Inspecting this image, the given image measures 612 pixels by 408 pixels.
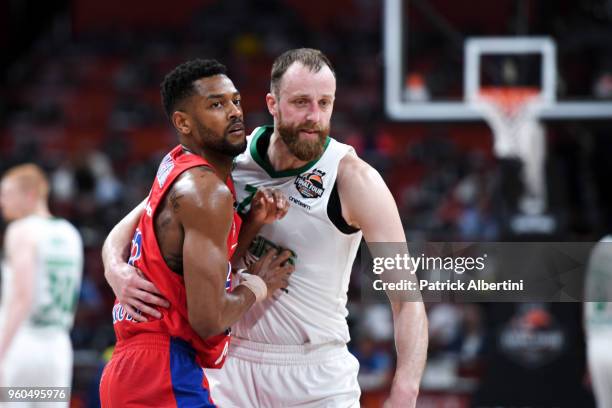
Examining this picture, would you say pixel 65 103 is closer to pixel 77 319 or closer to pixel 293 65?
pixel 77 319

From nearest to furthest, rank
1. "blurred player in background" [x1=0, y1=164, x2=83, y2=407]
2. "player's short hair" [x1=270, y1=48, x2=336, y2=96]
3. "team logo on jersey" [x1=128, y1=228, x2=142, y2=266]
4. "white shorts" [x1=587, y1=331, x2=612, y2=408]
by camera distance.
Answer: "team logo on jersey" [x1=128, y1=228, x2=142, y2=266]
"player's short hair" [x1=270, y1=48, x2=336, y2=96]
"blurred player in background" [x1=0, y1=164, x2=83, y2=407]
"white shorts" [x1=587, y1=331, x2=612, y2=408]

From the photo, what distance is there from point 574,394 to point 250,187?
5828mm

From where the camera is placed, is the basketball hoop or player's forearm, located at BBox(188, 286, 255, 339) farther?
the basketball hoop

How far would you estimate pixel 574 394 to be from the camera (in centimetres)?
877

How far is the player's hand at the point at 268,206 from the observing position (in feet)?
12.1

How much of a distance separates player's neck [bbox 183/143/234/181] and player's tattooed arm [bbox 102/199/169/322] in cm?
27

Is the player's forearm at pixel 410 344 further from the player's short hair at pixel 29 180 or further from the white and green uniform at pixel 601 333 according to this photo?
the player's short hair at pixel 29 180

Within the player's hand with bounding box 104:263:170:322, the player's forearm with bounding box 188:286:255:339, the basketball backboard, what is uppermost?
the basketball backboard

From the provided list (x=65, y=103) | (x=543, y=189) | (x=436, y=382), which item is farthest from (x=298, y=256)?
(x=65, y=103)

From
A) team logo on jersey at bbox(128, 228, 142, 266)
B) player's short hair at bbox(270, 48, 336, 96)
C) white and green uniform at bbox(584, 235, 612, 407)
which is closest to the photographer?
team logo on jersey at bbox(128, 228, 142, 266)

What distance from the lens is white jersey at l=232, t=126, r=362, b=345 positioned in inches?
153

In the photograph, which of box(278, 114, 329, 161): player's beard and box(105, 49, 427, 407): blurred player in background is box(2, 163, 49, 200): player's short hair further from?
box(278, 114, 329, 161): player's beard

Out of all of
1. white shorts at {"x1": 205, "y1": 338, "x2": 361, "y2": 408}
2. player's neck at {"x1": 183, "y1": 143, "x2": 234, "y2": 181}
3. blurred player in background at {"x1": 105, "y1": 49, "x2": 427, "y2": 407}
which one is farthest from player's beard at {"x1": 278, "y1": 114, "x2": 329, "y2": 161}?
white shorts at {"x1": 205, "y1": 338, "x2": 361, "y2": 408}

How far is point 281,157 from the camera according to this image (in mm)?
4000
